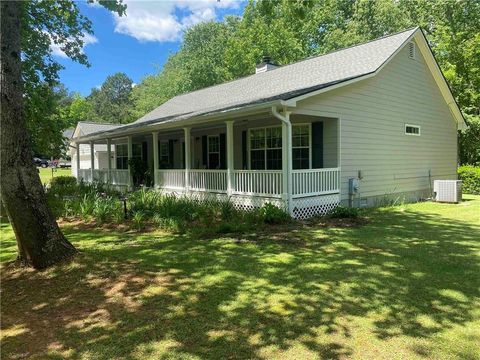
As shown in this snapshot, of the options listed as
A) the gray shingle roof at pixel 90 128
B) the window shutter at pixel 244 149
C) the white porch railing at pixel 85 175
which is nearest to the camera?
the window shutter at pixel 244 149

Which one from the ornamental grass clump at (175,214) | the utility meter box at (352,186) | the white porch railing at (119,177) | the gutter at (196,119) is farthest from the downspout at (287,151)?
the white porch railing at (119,177)

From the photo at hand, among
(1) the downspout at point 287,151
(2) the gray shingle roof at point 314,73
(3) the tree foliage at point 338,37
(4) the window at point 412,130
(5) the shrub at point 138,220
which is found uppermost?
(3) the tree foliage at point 338,37

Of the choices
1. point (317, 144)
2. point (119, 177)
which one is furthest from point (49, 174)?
point (317, 144)

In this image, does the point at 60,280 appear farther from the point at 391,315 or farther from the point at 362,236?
the point at 362,236

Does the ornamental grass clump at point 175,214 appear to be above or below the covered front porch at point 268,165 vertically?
below

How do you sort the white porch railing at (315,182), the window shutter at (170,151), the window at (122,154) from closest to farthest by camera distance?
the white porch railing at (315,182) < the window shutter at (170,151) < the window at (122,154)

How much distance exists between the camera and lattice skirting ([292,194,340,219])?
969 centimetres

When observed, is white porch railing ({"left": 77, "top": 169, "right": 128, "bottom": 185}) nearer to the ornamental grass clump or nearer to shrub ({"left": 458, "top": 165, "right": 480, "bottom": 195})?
the ornamental grass clump

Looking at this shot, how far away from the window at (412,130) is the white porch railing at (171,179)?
8.39 m

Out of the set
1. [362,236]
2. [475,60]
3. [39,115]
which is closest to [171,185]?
[39,115]

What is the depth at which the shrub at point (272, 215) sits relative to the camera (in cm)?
893

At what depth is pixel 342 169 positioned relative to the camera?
10984 mm

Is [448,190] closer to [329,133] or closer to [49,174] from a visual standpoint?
[329,133]

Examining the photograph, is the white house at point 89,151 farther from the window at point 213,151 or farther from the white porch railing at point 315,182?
the white porch railing at point 315,182
